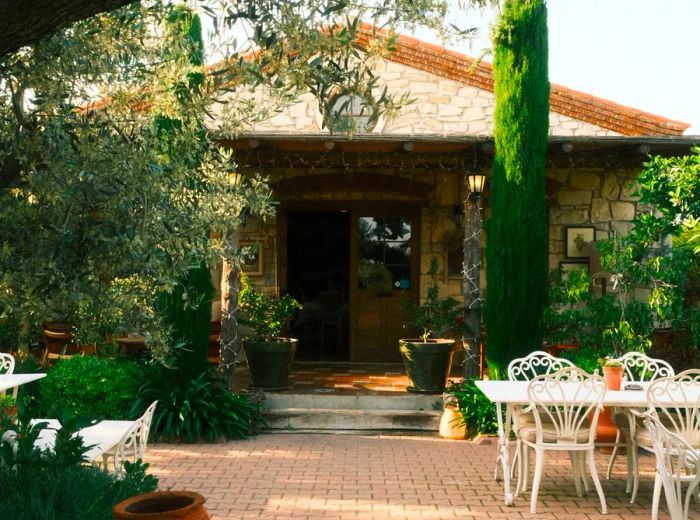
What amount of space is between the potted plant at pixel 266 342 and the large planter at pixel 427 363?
1354mm

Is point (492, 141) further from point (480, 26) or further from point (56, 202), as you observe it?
point (56, 202)

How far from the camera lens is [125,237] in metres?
3.29

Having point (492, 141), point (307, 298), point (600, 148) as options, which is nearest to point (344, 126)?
point (492, 141)

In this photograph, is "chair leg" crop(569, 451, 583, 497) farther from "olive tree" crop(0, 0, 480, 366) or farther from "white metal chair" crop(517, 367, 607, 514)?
"olive tree" crop(0, 0, 480, 366)

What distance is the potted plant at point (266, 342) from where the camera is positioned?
8680 mm

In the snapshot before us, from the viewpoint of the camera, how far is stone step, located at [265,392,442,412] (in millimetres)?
8555

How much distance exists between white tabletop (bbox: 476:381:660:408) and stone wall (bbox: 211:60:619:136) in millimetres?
5125

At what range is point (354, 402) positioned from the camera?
338 inches

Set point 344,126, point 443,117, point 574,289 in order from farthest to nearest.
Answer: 1. point 443,117
2. point 574,289
3. point 344,126

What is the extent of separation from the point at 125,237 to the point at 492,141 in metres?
6.08

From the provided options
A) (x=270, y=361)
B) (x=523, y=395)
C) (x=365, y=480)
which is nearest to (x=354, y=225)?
(x=270, y=361)

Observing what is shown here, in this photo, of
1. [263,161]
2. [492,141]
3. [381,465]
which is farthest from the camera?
[263,161]

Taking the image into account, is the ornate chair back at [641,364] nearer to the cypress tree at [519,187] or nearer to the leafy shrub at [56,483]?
the cypress tree at [519,187]

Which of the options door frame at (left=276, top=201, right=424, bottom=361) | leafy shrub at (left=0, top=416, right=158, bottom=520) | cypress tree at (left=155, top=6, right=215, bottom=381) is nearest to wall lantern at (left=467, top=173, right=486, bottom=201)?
door frame at (left=276, top=201, right=424, bottom=361)
